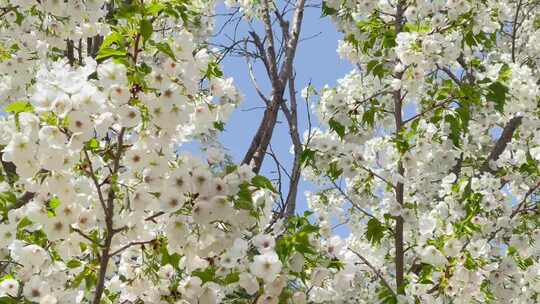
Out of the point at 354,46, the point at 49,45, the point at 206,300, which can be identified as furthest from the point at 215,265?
the point at 354,46

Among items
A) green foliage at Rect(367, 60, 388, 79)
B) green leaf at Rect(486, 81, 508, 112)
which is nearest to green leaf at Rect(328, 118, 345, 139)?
green foliage at Rect(367, 60, 388, 79)

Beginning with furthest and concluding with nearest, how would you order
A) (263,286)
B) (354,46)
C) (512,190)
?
(512,190), (354,46), (263,286)

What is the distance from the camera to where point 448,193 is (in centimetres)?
598

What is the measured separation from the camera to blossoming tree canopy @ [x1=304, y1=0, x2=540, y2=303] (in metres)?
4.78

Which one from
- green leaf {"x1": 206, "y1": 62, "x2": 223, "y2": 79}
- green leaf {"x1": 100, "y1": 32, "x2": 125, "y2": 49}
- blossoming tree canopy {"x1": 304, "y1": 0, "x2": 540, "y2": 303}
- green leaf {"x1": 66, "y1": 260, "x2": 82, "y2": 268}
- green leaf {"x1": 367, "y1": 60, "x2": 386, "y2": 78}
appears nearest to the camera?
green leaf {"x1": 100, "y1": 32, "x2": 125, "y2": 49}

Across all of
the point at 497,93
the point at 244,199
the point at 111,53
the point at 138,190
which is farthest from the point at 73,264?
the point at 497,93

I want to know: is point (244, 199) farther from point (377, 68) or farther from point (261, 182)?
point (377, 68)

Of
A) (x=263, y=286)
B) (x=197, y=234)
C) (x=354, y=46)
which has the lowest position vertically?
(x=263, y=286)

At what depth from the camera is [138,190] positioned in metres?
2.98

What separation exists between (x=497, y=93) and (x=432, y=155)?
1.08 meters

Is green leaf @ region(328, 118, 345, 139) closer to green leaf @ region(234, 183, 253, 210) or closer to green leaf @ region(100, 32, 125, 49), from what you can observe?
green leaf @ region(234, 183, 253, 210)

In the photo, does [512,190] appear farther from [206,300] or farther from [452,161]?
[206,300]

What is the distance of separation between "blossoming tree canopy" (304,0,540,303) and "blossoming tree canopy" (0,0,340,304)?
33.6 inches

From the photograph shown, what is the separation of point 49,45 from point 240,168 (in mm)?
3150
